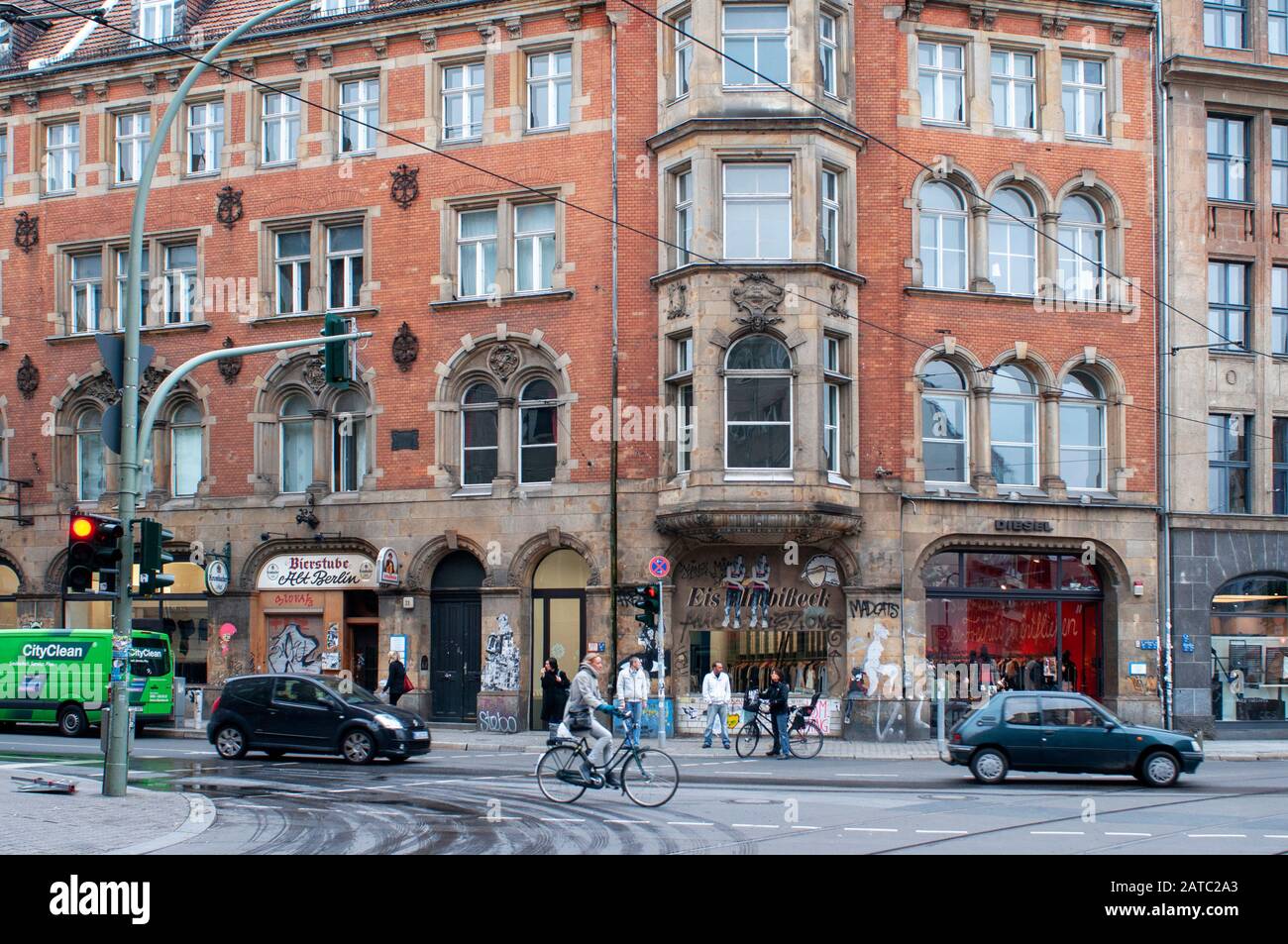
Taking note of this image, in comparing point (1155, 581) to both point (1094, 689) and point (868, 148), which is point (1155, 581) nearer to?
point (1094, 689)

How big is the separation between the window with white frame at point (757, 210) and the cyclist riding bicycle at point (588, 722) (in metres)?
14.1

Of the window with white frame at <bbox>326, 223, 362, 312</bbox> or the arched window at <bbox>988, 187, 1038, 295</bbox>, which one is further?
the window with white frame at <bbox>326, 223, 362, 312</bbox>

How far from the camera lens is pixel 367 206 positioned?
3412 centimetres

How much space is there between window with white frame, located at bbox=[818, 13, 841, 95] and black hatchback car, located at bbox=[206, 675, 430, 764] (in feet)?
48.8

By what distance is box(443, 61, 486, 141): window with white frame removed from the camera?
3369cm

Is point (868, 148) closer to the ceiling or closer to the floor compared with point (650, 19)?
closer to the floor

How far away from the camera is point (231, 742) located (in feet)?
83.7

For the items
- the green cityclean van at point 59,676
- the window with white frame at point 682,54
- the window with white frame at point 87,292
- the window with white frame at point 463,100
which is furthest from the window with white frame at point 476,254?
the green cityclean van at point 59,676

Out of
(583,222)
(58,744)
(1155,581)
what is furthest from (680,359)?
(58,744)

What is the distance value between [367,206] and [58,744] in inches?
506

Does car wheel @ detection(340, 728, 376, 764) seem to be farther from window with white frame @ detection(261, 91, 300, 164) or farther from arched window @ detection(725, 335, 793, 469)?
window with white frame @ detection(261, 91, 300, 164)

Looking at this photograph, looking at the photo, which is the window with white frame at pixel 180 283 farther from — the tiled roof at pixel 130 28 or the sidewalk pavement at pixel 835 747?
the sidewalk pavement at pixel 835 747

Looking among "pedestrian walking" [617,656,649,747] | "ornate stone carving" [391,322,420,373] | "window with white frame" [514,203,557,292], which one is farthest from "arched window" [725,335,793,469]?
"ornate stone carving" [391,322,420,373]

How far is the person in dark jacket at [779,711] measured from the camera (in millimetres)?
26141
